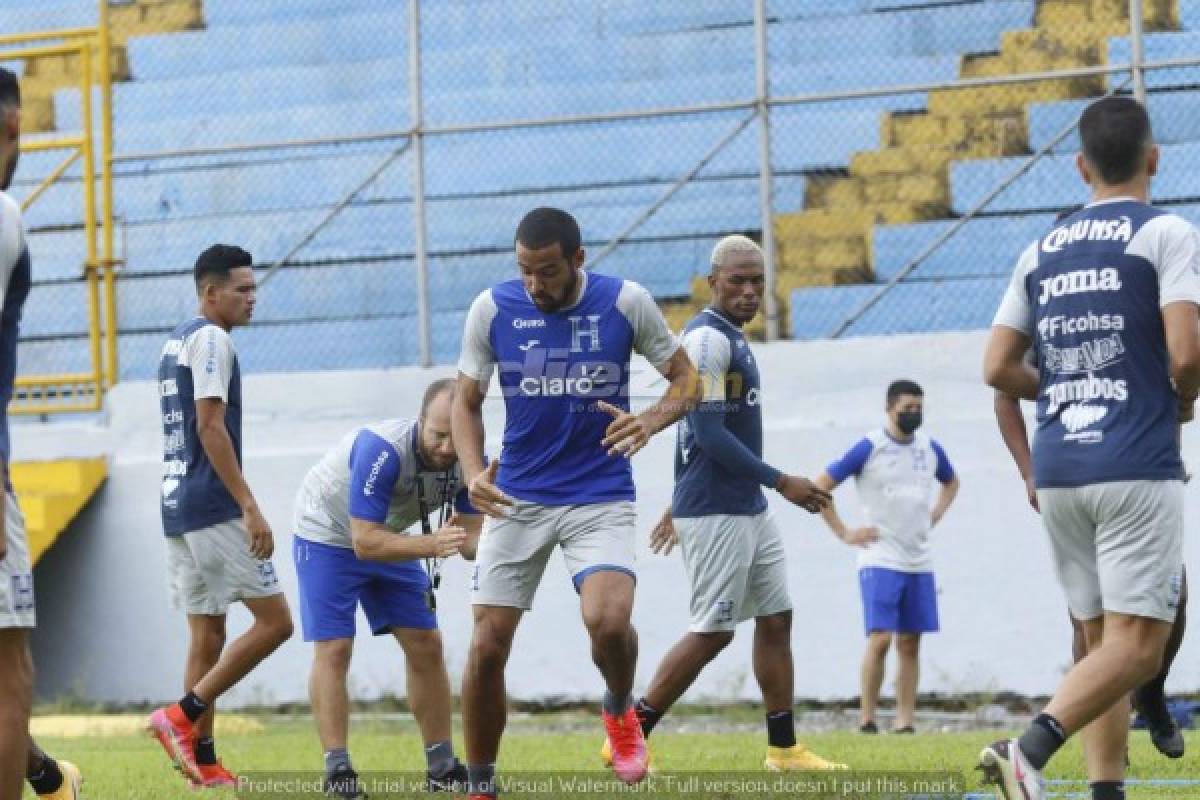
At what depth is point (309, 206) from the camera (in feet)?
57.1

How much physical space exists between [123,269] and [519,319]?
377 inches

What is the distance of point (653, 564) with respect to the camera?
15.3m

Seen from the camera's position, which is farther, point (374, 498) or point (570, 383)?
point (374, 498)

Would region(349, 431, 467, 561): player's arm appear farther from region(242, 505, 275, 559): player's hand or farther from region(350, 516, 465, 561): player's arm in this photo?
region(242, 505, 275, 559): player's hand

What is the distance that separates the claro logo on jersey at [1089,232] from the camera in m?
6.74

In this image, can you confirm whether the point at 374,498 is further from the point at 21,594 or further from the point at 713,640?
the point at 21,594

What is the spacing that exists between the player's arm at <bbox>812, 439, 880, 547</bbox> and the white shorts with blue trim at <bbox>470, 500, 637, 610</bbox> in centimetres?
565

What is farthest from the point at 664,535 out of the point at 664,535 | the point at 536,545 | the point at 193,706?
the point at 193,706

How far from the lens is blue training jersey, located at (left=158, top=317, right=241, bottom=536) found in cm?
993

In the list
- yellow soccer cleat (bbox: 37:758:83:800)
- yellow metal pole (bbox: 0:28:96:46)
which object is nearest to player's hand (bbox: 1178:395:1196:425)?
yellow soccer cleat (bbox: 37:758:83:800)

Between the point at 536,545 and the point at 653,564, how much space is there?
710cm

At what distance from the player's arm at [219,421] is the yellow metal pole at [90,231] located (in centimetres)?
722

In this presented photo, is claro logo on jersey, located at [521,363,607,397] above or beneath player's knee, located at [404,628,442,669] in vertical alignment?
above

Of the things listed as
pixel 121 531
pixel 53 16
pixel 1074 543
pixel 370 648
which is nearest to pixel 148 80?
pixel 53 16
